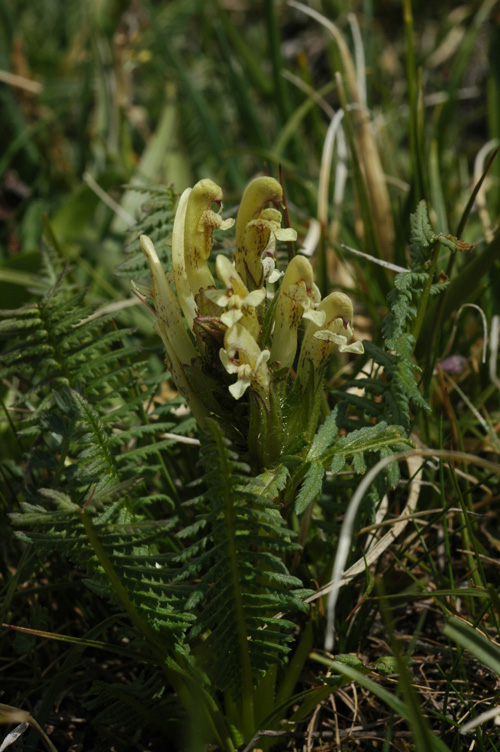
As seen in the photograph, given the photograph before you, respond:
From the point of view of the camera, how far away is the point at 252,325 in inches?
49.9

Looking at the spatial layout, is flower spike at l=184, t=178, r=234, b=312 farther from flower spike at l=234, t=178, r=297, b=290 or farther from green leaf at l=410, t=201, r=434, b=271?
green leaf at l=410, t=201, r=434, b=271

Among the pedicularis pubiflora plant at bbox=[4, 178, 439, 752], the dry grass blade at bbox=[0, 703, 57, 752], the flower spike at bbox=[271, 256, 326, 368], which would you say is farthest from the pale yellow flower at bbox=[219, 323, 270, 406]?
the dry grass blade at bbox=[0, 703, 57, 752]

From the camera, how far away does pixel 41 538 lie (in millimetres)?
1230

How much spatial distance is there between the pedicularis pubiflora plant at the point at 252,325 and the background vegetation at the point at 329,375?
13 cm

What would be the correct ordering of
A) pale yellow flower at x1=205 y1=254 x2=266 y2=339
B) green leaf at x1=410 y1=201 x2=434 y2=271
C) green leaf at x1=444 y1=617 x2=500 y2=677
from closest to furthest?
green leaf at x1=444 y1=617 x2=500 y2=677, pale yellow flower at x1=205 y1=254 x2=266 y2=339, green leaf at x1=410 y1=201 x2=434 y2=271

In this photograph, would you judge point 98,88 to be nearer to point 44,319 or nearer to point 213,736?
point 44,319

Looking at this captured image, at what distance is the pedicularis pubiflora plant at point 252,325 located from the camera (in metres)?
1.26

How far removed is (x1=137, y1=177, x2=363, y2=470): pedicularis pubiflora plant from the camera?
1.26 m

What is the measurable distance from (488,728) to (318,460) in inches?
27.3

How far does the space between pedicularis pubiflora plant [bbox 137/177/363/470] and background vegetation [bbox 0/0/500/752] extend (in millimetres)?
128

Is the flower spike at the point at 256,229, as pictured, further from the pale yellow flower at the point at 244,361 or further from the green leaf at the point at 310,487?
the green leaf at the point at 310,487

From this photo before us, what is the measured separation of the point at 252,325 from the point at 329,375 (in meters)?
0.91

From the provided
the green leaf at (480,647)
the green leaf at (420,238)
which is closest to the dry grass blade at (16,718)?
the green leaf at (480,647)

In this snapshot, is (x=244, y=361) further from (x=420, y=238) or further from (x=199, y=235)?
(x=420, y=238)
